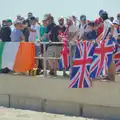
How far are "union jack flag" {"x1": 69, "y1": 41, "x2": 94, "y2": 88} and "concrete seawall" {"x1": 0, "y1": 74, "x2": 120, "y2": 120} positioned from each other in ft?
0.61

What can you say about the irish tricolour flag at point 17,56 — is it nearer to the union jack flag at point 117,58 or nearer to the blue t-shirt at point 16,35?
the blue t-shirt at point 16,35

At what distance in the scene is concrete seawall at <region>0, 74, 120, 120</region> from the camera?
9.80m

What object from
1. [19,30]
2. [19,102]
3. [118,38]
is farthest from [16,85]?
[118,38]

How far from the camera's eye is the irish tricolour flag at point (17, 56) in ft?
36.9

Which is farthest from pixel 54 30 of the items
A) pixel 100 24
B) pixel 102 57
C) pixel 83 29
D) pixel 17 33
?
pixel 102 57

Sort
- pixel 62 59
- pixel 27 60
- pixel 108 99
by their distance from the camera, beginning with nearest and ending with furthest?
pixel 108 99 < pixel 62 59 < pixel 27 60

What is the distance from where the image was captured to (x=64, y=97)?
34.7 ft

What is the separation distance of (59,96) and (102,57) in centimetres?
158

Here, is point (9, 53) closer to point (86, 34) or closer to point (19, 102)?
point (19, 102)

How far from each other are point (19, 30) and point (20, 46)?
729 mm

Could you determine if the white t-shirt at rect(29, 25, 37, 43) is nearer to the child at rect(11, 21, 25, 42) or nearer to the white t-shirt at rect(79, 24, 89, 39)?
the child at rect(11, 21, 25, 42)

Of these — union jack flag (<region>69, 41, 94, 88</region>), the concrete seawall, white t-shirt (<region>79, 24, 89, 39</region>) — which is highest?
white t-shirt (<region>79, 24, 89, 39</region>)

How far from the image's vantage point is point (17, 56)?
37.6ft

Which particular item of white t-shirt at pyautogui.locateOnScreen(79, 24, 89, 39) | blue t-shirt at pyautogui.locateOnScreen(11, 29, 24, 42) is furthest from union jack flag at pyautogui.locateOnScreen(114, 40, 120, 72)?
blue t-shirt at pyautogui.locateOnScreen(11, 29, 24, 42)
